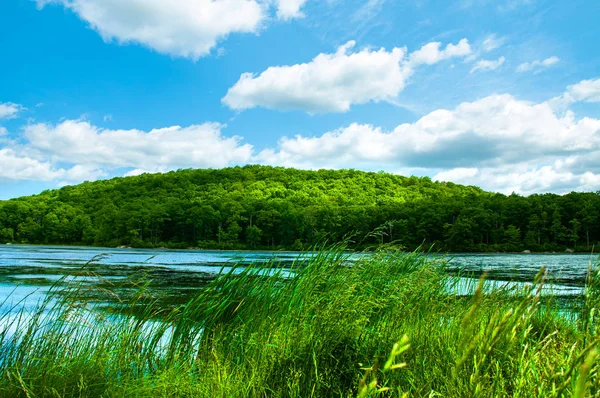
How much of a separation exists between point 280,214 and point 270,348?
80.0 metres

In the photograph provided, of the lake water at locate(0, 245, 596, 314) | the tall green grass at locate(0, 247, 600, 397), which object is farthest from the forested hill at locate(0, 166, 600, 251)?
the tall green grass at locate(0, 247, 600, 397)

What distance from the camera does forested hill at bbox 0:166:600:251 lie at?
251 feet

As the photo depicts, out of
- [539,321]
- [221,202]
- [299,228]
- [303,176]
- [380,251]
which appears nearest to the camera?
[539,321]

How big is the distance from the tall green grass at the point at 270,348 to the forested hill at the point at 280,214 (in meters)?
63.5

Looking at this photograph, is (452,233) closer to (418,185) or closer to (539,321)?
(418,185)

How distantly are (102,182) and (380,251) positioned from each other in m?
104

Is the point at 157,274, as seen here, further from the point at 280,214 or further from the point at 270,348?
the point at 280,214

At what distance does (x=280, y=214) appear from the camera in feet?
279

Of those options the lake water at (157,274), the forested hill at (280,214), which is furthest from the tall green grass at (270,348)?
the forested hill at (280,214)

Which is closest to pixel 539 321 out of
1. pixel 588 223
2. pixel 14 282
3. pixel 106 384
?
pixel 106 384

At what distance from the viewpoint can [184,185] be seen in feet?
337

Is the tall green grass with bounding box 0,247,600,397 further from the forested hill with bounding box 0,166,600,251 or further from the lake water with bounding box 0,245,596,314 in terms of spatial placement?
the forested hill with bounding box 0,166,600,251

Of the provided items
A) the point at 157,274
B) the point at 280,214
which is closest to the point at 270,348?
the point at 157,274

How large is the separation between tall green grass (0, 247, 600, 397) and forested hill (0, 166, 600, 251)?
6353cm
